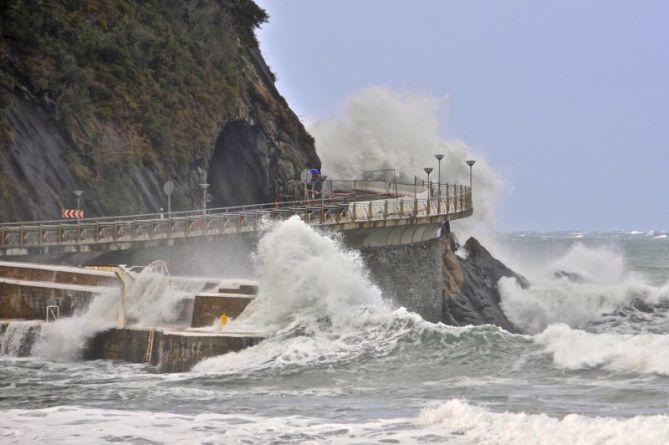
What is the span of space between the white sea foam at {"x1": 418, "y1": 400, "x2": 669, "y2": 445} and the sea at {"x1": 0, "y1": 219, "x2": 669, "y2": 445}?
0.03 metres

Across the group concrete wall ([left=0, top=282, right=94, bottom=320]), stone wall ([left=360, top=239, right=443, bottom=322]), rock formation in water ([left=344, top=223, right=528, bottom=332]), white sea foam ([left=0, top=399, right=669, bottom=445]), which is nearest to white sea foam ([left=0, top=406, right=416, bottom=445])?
white sea foam ([left=0, top=399, right=669, bottom=445])

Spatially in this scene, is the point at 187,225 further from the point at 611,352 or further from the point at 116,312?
the point at 611,352

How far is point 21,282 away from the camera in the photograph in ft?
96.8

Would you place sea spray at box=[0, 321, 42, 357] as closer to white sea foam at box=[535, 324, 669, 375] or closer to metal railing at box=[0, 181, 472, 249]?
metal railing at box=[0, 181, 472, 249]

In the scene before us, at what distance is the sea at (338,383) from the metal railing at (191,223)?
7605 millimetres

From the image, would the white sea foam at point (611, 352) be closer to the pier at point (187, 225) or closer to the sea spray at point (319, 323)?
the sea spray at point (319, 323)

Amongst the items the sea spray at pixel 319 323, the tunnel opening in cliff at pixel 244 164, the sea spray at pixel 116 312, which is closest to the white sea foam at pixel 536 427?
the sea spray at pixel 319 323

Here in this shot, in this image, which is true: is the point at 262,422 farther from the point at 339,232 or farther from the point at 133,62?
the point at 133,62

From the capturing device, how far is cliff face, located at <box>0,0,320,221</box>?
41781mm

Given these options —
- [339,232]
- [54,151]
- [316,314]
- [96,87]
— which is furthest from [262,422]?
[96,87]

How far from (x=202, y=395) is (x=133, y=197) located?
2361 centimetres

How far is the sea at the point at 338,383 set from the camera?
17.3m

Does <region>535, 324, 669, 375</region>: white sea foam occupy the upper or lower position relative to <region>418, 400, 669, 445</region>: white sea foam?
upper

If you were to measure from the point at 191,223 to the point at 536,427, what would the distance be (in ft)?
82.0
